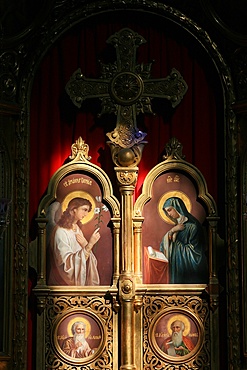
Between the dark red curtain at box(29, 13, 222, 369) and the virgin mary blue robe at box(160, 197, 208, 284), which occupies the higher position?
the dark red curtain at box(29, 13, 222, 369)

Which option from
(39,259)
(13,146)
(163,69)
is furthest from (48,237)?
(163,69)

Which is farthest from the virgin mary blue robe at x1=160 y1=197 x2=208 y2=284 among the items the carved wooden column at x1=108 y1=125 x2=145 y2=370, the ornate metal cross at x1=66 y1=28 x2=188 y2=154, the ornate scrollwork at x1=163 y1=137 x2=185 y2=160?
the ornate metal cross at x1=66 y1=28 x2=188 y2=154

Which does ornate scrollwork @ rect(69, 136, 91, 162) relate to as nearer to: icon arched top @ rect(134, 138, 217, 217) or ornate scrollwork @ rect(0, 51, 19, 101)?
icon arched top @ rect(134, 138, 217, 217)

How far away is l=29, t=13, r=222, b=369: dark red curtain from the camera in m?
9.29

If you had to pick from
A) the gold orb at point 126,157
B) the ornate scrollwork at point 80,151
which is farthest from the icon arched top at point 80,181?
the gold orb at point 126,157

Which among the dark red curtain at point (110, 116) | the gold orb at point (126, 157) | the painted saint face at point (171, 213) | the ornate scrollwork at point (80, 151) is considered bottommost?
the painted saint face at point (171, 213)

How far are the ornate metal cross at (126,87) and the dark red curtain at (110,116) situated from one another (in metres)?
0.15

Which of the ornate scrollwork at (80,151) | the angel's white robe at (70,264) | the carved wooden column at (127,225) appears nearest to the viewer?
the carved wooden column at (127,225)

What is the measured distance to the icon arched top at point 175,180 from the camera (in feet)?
30.0

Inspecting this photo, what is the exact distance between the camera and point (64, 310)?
29.8 ft

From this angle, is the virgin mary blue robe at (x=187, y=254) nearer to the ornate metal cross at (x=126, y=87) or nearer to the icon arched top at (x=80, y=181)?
the icon arched top at (x=80, y=181)

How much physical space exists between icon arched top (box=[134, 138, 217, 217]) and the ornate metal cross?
0.33m

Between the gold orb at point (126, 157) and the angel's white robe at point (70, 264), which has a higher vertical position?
the gold orb at point (126, 157)

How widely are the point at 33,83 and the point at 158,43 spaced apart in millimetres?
1222
